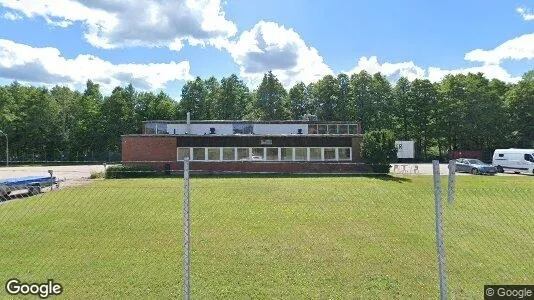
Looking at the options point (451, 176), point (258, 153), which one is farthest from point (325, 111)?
point (451, 176)

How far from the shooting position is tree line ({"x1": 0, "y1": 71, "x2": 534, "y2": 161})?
5950 cm

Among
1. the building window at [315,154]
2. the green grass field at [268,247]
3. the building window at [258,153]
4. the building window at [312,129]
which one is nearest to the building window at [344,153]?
the building window at [315,154]

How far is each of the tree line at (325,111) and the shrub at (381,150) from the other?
30.6m

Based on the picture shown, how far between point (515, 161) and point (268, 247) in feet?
116

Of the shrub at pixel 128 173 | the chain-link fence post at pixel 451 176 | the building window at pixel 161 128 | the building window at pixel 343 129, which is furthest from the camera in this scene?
the building window at pixel 161 128

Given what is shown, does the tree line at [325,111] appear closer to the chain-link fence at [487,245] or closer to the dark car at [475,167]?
the dark car at [475,167]

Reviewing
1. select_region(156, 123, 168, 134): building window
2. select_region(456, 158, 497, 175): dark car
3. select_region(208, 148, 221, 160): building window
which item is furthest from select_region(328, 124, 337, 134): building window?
select_region(156, 123, 168, 134): building window

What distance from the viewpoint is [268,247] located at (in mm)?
10445

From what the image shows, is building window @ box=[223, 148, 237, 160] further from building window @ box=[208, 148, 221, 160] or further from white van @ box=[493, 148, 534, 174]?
white van @ box=[493, 148, 534, 174]

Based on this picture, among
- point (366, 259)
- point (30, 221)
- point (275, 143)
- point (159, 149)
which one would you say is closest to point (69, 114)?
point (159, 149)

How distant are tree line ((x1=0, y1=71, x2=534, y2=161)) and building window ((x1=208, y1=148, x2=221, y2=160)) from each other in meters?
30.6

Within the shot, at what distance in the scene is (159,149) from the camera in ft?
129

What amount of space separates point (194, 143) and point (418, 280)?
33378mm

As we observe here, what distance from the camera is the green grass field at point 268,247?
7598 mm
